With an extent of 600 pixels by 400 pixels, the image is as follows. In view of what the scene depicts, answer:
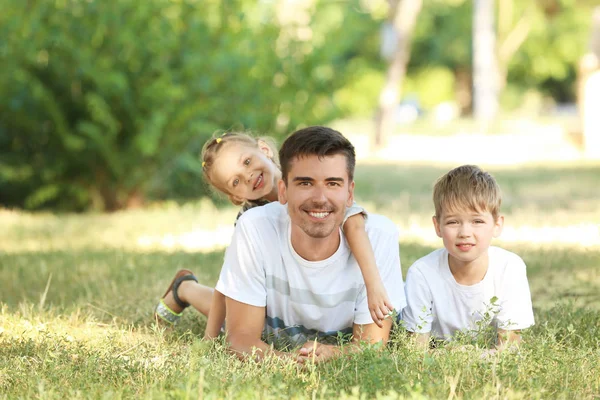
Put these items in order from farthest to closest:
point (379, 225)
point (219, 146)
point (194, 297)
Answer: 1. point (219, 146)
2. point (194, 297)
3. point (379, 225)

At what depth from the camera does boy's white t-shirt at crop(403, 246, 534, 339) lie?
4.61 m

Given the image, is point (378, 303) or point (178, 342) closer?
point (378, 303)

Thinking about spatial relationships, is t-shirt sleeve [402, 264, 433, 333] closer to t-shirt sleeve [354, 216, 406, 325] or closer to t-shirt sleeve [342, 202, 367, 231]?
t-shirt sleeve [354, 216, 406, 325]

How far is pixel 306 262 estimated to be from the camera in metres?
4.45

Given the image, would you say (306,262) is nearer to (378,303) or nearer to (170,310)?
(378,303)

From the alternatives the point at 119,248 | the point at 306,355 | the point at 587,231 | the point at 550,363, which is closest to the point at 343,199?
the point at 306,355

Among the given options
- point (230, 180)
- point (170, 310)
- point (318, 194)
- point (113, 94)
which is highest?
point (113, 94)

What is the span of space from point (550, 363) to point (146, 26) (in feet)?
26.4

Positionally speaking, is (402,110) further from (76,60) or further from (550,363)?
(550,363)

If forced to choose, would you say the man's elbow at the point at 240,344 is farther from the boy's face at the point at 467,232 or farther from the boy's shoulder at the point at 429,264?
the boy's face at the point at 467,232

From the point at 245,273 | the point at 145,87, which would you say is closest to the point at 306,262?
the point at 245,273

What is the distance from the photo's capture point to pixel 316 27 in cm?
1311

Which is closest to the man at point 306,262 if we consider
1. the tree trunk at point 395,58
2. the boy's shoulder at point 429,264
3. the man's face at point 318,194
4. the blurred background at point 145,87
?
the man's face at point 318,194

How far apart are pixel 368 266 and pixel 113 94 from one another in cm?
689
